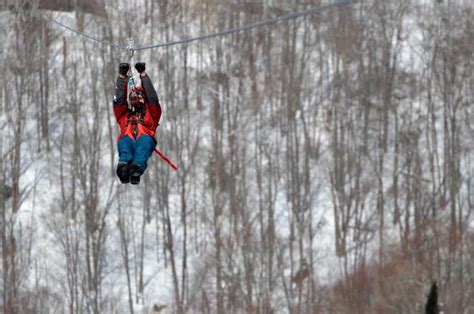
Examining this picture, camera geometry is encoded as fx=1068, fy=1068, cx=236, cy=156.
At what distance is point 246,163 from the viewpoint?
127 ft

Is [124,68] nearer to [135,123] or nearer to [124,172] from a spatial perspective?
[135,123]

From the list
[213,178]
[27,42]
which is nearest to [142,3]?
[27,42]

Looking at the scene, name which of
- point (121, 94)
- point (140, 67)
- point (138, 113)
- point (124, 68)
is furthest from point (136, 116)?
point (140, 67)

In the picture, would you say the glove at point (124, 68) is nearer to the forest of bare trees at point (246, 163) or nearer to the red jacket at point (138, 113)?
the red jacket at point (138, 113)

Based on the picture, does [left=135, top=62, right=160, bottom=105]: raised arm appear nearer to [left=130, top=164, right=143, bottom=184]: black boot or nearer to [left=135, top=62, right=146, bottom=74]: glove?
[left=135, top=62, right=146, bottom=74]: glove

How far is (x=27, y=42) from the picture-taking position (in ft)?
131

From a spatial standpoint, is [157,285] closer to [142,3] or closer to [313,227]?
[313,227]

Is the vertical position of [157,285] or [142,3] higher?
[142,3]

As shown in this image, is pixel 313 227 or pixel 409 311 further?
pixel 313 227

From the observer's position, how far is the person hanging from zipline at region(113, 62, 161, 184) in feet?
39.1

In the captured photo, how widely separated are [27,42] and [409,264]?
16.4 m

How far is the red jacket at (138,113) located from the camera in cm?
1234

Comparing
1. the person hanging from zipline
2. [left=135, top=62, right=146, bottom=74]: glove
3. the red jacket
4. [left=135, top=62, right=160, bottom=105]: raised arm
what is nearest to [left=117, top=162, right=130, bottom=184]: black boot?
the person hanging from zipline

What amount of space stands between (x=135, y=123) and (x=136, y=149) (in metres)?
0.42
